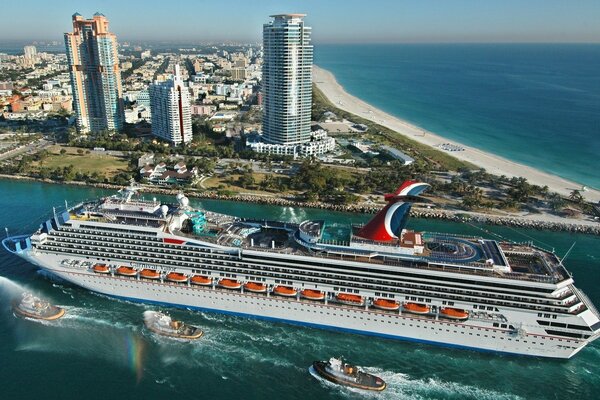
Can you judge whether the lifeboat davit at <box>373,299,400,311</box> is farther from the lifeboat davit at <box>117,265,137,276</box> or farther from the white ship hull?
the lifeboat davit at <box>117,265,137,276</box>

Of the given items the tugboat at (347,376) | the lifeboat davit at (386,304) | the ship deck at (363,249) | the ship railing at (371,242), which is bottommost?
the tugboat at (347,376)

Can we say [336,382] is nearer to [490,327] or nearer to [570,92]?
[490,327]

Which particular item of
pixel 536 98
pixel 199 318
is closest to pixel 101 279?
pixel 199 318

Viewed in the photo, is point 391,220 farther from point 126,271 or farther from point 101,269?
point 101,269

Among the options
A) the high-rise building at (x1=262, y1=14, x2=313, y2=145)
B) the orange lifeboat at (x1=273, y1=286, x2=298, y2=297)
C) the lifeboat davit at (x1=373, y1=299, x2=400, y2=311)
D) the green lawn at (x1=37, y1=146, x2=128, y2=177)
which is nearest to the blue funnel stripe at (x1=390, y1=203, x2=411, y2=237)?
the lifeboat davit at (x1=373, y1=299, x2=400, y2=311)

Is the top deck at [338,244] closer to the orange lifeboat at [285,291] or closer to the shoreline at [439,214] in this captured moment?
the orange lifeboat at [285,291]

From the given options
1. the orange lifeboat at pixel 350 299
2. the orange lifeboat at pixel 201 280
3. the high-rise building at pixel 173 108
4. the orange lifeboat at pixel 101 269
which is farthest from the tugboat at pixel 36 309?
the high-rise building at pixel 173 108
